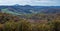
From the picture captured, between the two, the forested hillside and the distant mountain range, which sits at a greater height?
the distant mountain range

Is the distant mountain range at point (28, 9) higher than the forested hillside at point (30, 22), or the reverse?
the distant mountain range at point (28, 9)

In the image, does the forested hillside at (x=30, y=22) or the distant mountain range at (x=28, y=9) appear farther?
the distant mountain range at (x=28, y=9)

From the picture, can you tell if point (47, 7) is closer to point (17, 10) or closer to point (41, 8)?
point (41, 8)

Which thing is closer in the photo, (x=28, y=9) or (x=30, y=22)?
(x=30, y=22)

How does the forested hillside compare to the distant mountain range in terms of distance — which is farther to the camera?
the distant mountain range

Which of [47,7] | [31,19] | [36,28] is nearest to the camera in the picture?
[36,28]

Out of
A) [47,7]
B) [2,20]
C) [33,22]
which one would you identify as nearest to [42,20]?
[33,22]

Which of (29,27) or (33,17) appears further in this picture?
(33,17)

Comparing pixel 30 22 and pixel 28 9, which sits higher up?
pixel 28 9
